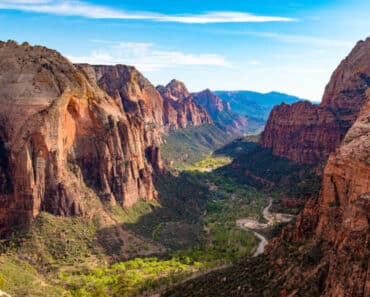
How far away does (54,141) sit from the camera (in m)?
115

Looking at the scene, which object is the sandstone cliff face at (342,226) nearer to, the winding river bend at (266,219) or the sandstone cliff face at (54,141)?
the sandstone cliff face at (54,141)

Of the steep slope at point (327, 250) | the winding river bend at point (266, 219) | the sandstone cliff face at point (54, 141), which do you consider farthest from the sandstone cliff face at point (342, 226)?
the winding river bend at point (266, 219)

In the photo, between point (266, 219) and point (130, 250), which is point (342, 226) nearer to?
point (130, 250)

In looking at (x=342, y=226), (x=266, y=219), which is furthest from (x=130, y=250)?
(x=342, y=226)

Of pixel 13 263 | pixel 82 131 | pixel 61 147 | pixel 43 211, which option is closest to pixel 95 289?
pixel 13 263

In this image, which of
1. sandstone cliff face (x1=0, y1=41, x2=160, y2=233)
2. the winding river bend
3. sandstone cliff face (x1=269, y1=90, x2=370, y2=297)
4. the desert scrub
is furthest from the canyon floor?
sandstone cliff face (x1=269, y1=90, x2=370, y2=297)

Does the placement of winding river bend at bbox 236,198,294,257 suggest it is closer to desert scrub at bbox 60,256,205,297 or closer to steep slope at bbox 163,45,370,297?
desert scrub at bbox 60,256,205,297

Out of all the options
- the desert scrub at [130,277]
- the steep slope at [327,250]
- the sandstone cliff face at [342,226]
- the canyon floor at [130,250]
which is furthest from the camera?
the canyon floor at [130,250]

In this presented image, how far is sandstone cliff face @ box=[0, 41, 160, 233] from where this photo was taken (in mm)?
110781

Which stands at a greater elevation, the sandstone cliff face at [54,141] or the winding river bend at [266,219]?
the sandstone cliff face at [54,141]

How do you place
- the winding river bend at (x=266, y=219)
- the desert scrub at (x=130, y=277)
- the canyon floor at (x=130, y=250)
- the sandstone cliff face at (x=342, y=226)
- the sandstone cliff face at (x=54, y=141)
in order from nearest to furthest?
the sandstone cliff face at (x=342, y=226) < the desert scrub at (x=130, y=277) < the canyon floor at (x=130, y=250) < the sandstone cliff face at (x=54, y=141) < the winding river bend at (x=266, y=219)

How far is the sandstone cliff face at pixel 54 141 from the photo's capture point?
11078 cm

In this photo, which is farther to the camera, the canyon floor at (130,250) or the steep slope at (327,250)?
the canyon floor at (130,250)

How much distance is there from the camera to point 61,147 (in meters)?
118
